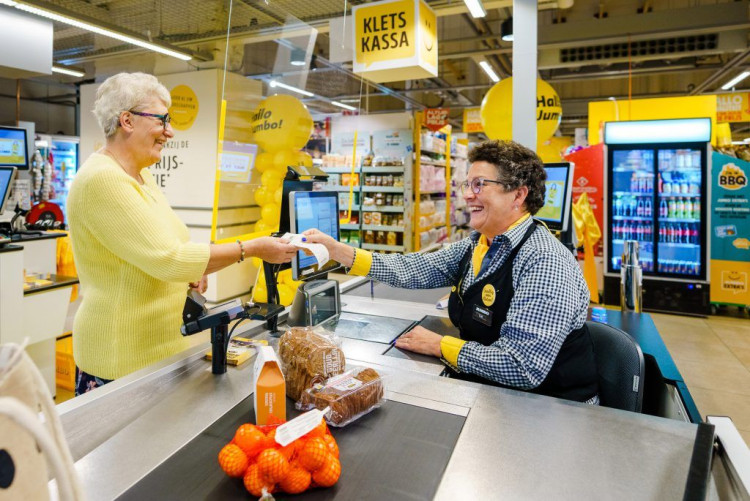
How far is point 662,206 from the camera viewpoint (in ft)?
23.0

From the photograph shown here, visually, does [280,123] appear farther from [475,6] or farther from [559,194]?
[559,194]

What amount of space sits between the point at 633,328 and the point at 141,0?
8255 mm

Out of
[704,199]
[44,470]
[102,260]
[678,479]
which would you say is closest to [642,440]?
[678,479]

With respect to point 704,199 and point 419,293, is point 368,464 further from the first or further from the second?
point 704,199

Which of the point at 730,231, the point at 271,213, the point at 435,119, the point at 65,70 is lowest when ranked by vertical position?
the point at 730,231

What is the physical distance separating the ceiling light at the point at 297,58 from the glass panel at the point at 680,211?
4958 millimetres

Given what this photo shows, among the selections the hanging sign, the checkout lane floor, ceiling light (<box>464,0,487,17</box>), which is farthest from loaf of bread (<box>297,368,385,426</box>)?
the hanging sign

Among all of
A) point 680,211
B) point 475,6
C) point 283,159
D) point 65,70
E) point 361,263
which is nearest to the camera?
point 361,263

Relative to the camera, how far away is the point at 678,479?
116 cm

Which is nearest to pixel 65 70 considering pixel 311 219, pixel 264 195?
pixel 264 195

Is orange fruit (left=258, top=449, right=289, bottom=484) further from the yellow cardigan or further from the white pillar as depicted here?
the white pillar

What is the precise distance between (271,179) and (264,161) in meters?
0.24

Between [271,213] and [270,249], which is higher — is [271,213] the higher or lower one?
the higher one

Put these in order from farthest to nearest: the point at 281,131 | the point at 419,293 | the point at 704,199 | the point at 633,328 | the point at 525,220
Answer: the point at 704,199, the point at 281,131, the point at 419,293, the point at 633,328, the point at 525,220
